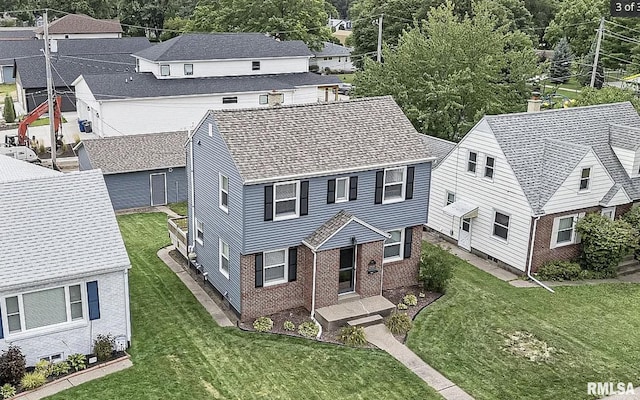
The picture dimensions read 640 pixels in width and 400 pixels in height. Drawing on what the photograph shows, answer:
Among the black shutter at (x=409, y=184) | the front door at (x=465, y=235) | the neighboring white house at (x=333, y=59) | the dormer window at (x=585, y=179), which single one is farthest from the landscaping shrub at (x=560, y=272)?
the neighboring white house at (x=333, y=59)

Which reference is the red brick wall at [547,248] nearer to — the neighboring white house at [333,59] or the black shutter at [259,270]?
the black shutter at [259,270]

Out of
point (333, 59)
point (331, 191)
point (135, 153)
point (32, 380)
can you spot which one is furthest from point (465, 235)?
point (333, 59)

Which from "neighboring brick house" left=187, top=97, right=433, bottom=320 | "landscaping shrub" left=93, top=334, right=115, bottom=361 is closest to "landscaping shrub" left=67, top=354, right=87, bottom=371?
"landscaping shrub" left=93, top=334, right=115, bottom=361

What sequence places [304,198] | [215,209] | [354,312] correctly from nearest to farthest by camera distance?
1. [304,198]
2. [354,312]
3. [215,209]

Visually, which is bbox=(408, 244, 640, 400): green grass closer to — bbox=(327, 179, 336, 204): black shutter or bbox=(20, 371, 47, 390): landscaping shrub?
bbox=(327, 179, 336, 204): black shutter

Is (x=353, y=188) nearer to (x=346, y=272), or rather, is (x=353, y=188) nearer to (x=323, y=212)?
(x=323, y=212)

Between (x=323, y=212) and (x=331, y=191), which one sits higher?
(x=331, y=191)

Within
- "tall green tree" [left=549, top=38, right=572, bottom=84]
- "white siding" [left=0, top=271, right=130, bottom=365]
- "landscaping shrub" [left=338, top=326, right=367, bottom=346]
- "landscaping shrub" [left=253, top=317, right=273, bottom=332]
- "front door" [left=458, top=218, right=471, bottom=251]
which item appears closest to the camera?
"white siding" [left=0, top=271, right=130, bottom=365]
